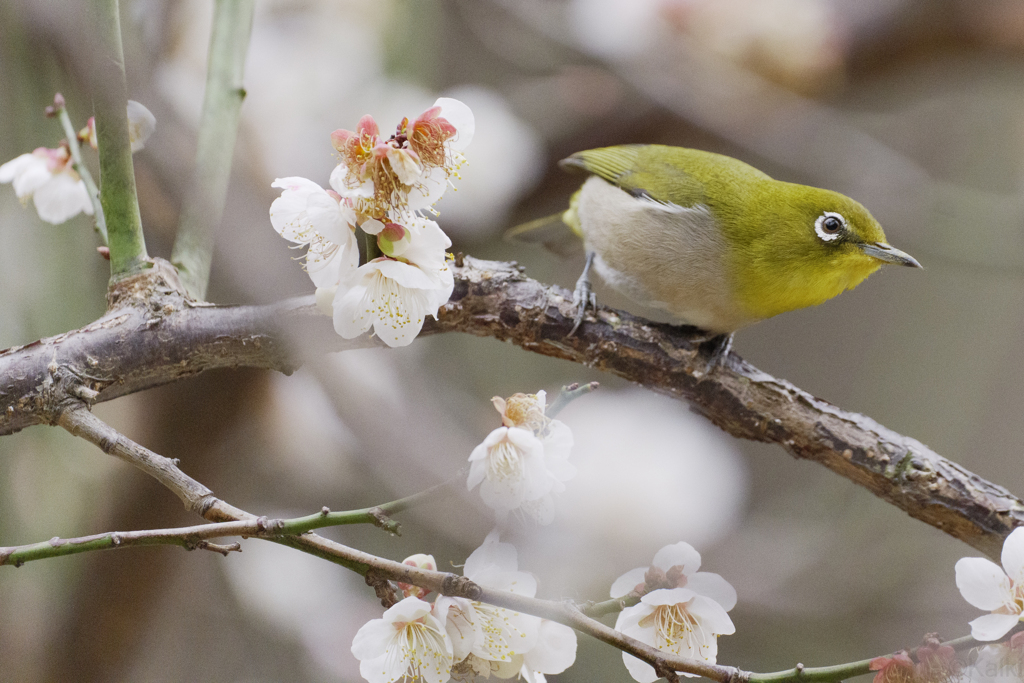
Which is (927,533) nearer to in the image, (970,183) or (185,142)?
(970,183)

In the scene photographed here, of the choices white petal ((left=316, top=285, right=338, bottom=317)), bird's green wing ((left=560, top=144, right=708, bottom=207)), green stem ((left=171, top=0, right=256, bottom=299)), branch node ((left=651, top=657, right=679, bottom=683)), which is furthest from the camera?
bird's green wing ((left=560, top=144, right=708, bottom=207))

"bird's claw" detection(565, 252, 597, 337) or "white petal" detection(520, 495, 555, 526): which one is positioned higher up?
"bird's claw" detection(565, 252, 597, 337)

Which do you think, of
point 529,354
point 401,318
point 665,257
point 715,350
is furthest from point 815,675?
point 529,354

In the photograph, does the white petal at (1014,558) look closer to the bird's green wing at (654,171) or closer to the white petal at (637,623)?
the white petal at (637,623)

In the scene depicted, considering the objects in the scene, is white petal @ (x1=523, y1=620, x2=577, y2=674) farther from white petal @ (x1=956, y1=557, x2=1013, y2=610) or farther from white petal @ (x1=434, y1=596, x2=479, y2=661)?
white petal @ (x1=956, y1=557, x2=1013, y2=610)

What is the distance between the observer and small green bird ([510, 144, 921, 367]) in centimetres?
73

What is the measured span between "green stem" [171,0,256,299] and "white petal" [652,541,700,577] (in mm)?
433

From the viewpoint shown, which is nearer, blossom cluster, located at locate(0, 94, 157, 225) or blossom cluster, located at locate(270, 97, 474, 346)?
blossom cluster, located at locate(270, 97, 474, 346)

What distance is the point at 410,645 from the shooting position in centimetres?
40

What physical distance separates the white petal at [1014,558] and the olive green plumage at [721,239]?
1.00ft

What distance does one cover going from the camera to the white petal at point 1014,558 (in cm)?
45

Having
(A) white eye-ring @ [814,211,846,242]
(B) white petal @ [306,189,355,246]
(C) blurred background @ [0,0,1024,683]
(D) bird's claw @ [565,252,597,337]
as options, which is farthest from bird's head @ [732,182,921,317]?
(B) white petal @ [306,189,355,246]

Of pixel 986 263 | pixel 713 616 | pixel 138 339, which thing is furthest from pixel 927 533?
pixel 138 339

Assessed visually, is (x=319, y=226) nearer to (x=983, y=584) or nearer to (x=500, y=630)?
(x=500, y=630)
